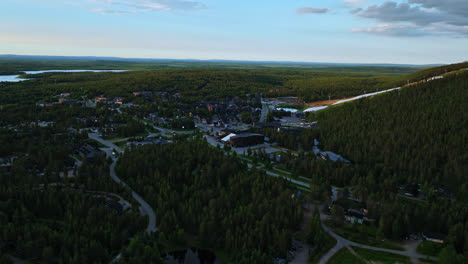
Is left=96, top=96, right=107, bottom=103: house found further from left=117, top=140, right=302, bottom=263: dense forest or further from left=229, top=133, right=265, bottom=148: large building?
left=117, top=140, right=302, bottom=263: dense forest

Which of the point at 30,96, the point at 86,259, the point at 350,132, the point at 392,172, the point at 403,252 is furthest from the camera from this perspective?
the point at 30,96

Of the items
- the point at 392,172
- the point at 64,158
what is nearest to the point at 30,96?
the point at 64,158

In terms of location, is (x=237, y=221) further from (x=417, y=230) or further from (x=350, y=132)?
(x=350, y=132)

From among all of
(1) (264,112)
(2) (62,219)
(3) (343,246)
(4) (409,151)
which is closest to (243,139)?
(4) (409,151)

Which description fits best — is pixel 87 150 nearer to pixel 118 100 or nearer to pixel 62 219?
pixel 62 219

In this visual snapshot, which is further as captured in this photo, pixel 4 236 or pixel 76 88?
pixel 76 88

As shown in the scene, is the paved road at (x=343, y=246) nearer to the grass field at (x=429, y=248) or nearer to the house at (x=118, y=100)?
the grass field at (x=429, y=248)
